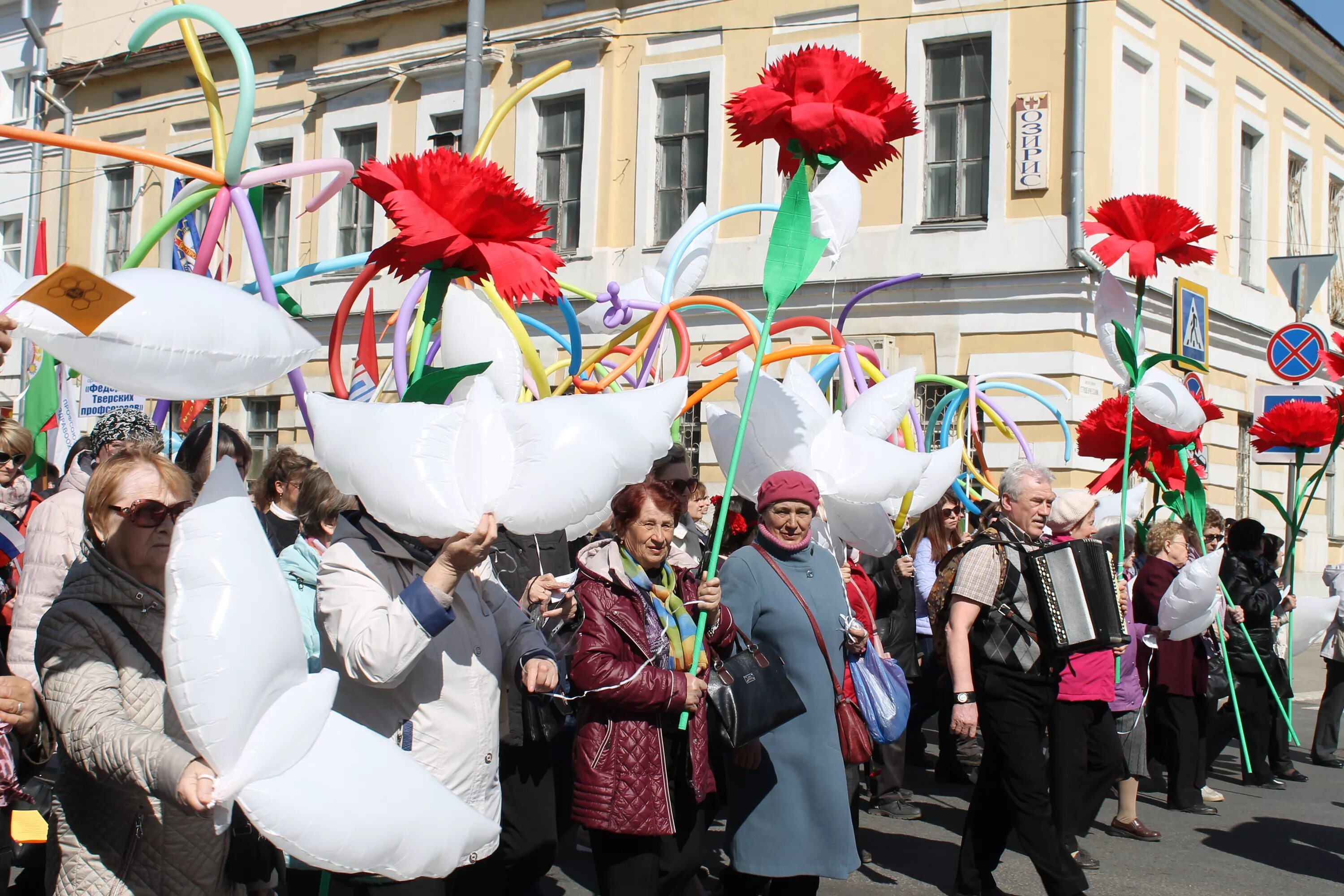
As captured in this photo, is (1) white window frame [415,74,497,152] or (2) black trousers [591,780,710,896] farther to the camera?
(1) white window frame [415,74,497,152]

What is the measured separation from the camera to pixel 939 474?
6.21 m

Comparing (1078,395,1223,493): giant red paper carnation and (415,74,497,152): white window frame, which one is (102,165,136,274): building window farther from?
(1078,395,1223,493): giant red paper carnation

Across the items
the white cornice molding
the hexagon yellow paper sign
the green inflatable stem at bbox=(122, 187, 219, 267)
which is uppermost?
the white cornice molding

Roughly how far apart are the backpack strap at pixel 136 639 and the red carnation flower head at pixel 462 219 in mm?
996

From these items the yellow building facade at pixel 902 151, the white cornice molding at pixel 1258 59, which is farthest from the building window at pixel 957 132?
the white cornice molding at pixel 1258 59

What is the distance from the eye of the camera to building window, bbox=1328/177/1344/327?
20.5m

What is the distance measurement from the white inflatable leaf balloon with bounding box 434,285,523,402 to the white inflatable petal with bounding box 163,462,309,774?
5.24 ft

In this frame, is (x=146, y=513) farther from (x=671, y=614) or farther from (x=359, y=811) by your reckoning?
(x=671, y=614)

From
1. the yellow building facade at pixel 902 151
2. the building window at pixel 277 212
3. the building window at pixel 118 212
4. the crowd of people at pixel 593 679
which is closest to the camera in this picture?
the crowd of people at pixel 593 679

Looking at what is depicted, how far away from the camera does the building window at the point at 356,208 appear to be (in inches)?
776

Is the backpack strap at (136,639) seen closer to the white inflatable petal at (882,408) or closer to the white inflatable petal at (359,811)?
the white inflatable petal at (359,811)

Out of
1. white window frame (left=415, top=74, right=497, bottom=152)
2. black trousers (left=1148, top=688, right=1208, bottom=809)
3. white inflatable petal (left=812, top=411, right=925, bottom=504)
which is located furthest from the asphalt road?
white window frame (left=415, top=74, right=497, bottom=152)

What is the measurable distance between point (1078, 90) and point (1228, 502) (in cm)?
557

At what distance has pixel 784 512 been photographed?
15.7ft
